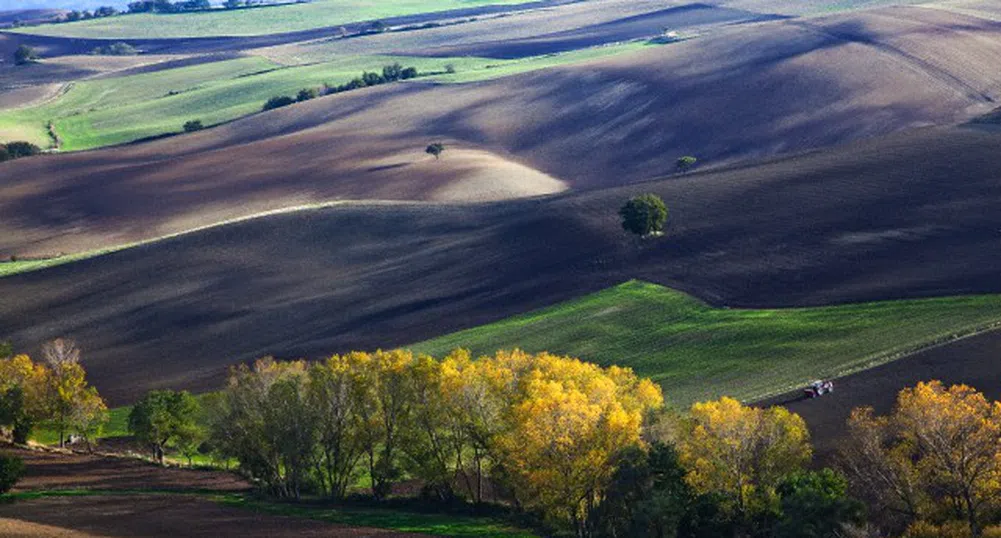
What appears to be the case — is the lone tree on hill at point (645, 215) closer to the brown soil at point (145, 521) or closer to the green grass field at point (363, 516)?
the green grass field at point (363, 516)

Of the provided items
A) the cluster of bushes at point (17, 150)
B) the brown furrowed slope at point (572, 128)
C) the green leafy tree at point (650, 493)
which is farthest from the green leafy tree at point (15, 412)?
the cluster of bushes at point (17, 150)

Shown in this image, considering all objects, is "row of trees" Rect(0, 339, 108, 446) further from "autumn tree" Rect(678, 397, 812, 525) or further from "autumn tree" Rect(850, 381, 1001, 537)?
"autumn tree" Rect(850, 381, 1001, 537)

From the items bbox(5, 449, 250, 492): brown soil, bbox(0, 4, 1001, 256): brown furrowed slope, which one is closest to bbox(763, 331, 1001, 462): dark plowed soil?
bbox(5, 449, 250, 492): brown soil

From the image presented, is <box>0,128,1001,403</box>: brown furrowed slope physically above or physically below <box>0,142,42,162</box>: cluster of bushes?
below

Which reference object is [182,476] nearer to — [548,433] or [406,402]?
[406,402]

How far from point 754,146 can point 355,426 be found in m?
90.2

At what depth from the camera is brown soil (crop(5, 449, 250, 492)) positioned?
7494 centimetres

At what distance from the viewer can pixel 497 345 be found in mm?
93438

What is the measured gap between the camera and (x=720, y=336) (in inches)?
3415

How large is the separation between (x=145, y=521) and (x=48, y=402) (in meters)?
31.9

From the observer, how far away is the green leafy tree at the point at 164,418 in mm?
84750

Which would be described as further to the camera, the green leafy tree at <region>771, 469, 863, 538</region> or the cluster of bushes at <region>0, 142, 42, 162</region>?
the cluster of bushes at <region>0, 142, 42, 162</region>

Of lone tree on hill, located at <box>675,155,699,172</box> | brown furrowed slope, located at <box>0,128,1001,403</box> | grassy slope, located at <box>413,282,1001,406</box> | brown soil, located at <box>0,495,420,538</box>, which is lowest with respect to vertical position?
brown soil, located at <box>0,495,420,538</box>

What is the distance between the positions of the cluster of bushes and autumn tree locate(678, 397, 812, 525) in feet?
501
